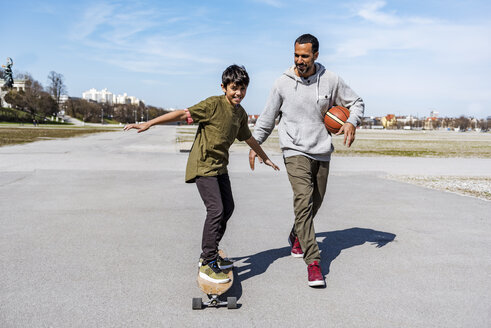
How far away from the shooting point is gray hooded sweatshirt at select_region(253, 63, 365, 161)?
3.74m

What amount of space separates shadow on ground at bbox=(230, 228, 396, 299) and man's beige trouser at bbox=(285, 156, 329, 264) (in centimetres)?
36

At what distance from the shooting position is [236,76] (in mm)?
3160

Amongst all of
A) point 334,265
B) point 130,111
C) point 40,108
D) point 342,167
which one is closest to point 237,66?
point 334,265

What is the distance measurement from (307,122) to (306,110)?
109 millimetres

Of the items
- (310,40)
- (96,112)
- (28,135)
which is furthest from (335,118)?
(96,112)

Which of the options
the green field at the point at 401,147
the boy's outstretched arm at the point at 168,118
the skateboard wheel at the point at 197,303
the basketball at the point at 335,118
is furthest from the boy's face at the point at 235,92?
the green field at the point at 401,147

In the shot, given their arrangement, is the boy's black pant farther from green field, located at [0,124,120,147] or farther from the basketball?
green field, located at [0,124,120,147]

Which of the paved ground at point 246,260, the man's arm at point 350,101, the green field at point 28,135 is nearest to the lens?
the paved ground at point 246,260

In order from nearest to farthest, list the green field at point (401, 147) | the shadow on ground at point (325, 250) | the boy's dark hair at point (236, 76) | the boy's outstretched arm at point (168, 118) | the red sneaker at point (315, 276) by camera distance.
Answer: the boy's outstretched arm at point (168, 118) → the boy's dark hair at point (236, 76) → the red sneaker at point (315, 276) → the shadow on ground at point (325, 250) → the green field at point (401, 147)

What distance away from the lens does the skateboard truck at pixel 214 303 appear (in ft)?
9.43

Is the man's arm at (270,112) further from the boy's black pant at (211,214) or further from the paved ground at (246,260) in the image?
the paved ground at (246,260)

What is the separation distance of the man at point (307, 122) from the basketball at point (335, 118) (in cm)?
4

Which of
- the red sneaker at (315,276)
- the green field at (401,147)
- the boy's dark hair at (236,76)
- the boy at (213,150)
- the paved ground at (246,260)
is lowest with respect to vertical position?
the paved ground at (246,260)

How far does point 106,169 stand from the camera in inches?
435
